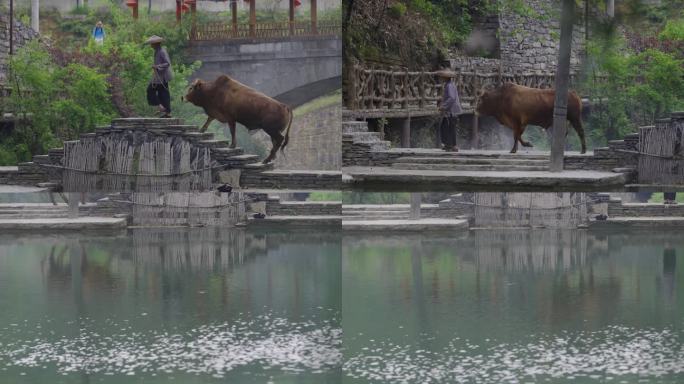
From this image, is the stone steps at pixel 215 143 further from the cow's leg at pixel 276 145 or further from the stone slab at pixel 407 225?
the stone slab at pixel 407 225

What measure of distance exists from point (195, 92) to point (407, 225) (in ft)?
6.78

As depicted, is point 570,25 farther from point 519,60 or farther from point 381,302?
point 381,302

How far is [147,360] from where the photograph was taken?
41.1 ft

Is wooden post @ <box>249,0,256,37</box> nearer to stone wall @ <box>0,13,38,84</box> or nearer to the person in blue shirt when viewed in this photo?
the person in blue shirt

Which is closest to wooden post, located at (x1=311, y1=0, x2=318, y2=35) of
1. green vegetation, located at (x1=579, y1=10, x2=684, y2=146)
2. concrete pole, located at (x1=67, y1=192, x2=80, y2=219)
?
green vegetation, located at (x1=579, y1=10, x2=684, y2=146)

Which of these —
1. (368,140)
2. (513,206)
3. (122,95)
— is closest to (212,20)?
(122,95)

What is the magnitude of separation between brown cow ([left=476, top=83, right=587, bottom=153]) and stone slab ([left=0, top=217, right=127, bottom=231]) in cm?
373

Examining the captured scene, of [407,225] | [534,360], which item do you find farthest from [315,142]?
[534,360]

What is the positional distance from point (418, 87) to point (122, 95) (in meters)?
2.73

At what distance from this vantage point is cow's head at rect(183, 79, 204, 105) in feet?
42.7

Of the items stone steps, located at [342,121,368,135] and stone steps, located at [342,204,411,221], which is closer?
stone steps, located at [342,121,368,135]

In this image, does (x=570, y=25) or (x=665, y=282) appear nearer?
(x=570, y=25)

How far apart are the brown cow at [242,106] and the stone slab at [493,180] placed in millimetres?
1390

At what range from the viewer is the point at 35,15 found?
12953mm
